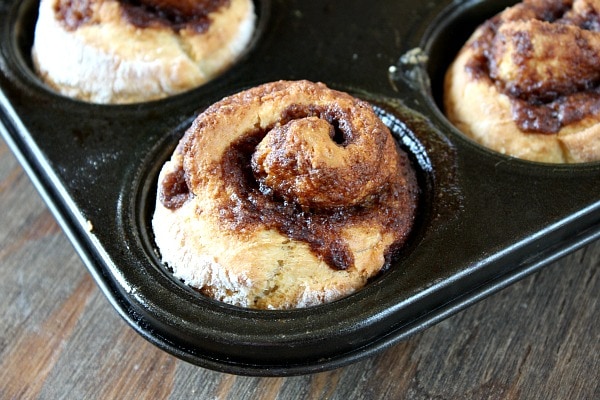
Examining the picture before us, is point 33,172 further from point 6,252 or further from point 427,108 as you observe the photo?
point 427,108

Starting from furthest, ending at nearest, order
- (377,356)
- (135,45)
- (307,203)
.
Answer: (135,45)
(377,356)
(307,203)

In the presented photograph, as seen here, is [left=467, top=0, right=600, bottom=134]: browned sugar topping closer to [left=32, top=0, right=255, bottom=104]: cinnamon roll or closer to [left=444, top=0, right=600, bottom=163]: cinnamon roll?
[left=444, top=0, right=600, bottom=163]: cinnamon roll

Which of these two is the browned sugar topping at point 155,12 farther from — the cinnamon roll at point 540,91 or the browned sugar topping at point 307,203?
the cinnamon roll at point 540,91

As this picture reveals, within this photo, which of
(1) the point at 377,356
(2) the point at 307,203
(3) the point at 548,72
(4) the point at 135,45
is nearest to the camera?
(2) the point at 307,203

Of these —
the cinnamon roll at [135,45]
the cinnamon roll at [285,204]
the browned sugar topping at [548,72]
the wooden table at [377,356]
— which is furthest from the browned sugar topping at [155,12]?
the browned sugar topping at [548,72]

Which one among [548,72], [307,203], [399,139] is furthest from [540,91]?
[307,203]

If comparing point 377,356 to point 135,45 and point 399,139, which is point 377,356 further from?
point 135,45
